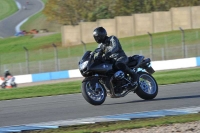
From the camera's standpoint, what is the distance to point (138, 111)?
10500 mm

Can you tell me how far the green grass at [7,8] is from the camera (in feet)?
280

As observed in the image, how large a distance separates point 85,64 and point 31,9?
3142 inches

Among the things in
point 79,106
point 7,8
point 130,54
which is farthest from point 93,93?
point 7,8

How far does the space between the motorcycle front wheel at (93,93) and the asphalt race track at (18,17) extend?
63.4m

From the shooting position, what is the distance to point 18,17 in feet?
276

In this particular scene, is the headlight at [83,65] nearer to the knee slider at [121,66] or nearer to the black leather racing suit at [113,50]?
the black leather racing suit at [113,50]

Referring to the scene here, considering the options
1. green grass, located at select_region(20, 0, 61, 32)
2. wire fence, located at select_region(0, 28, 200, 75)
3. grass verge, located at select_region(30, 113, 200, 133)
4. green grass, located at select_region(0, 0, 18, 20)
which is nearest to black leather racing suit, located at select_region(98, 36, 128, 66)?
grass verge, located at select_region(30, 113, 200, 133)

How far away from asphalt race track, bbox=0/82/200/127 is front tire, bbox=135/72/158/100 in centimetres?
17

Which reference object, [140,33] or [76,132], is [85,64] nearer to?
[76,132]

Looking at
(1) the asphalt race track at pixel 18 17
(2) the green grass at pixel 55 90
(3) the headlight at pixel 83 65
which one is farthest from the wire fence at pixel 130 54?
(1) the asphalt race track at pixel 18 17

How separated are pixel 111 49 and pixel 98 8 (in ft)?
176

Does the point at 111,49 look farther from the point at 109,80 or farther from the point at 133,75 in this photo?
the point at 133,75

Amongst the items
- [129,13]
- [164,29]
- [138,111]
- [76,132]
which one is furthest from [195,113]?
[129,13]

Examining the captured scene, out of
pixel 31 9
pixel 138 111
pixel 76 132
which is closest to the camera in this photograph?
pixel 76 132
